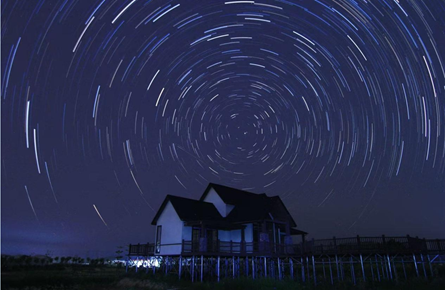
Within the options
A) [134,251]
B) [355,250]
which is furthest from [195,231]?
[355,250]

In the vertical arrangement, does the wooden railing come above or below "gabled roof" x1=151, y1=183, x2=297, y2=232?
below

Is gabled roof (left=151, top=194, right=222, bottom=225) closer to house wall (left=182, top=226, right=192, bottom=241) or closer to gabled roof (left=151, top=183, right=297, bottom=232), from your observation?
gabled roof (left=151, top=183, right=297, bottom=232)

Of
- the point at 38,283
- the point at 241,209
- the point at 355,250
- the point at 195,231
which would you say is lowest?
the point at 38,283

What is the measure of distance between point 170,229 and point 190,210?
257 cm

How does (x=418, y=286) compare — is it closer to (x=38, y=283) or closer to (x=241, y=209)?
(x=241, y=209)

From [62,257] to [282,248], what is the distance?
11387cm

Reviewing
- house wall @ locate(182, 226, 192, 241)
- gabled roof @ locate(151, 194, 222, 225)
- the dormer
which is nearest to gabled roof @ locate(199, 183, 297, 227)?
the dormer

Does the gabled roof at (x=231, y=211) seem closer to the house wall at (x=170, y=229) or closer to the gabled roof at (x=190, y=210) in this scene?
the gabled roof at (x=190, y=210)

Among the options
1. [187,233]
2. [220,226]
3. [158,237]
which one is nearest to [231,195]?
[220,226]

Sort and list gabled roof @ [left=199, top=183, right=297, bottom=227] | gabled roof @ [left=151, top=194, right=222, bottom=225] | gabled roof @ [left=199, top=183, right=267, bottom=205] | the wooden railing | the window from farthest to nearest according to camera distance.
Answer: gabled roof @ [left=199, top=183, right=267, bottom=205] < gabled roof @ [left=199, top=183, right=297, bottom=227] < the window < gabled roof @ [left=151, top=194, right=222, bottom=225] < the wooden railing

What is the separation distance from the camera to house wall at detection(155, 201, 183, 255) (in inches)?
1152

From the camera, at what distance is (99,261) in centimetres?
11125

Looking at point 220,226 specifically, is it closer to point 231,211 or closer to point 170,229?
point 231,211

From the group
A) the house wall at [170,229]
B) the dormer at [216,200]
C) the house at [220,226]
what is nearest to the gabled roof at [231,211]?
the house at [220,226]
